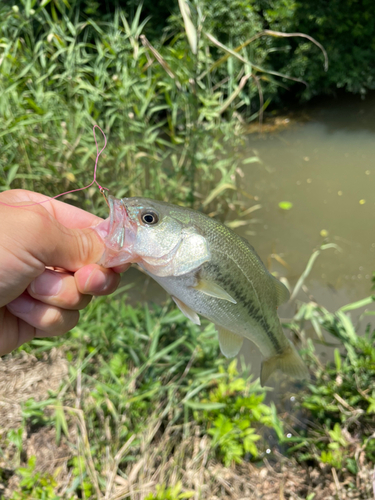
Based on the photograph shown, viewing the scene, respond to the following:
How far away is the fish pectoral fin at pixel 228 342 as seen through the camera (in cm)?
157

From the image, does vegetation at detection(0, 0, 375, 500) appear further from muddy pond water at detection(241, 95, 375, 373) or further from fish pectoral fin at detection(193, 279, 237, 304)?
fish pectoral fin at detection(193, 279, 237, 304)

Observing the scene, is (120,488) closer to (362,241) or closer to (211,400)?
(211,400)

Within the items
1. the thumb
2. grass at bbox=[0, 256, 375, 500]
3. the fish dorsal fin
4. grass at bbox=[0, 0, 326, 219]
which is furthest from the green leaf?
grass at bbox=[0, 256, 375, 500]

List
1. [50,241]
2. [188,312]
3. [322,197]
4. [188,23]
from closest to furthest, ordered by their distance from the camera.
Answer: [50,241], [188,312], [188,23], [322,197]

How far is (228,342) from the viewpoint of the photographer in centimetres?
159

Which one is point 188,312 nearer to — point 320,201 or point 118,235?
point 118,235

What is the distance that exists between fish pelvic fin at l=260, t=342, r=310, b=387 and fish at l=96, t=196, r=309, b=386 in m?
0.39

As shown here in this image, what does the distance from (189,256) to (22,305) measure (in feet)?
2.72

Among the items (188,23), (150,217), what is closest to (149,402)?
(150,217)

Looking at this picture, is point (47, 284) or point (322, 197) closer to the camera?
point (47, 284)

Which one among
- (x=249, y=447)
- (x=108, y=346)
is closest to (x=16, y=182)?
(x=108, y=346)

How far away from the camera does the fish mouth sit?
129 centimetres

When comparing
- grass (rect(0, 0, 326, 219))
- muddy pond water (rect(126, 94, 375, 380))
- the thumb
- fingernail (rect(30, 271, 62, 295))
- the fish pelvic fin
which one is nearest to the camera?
the thumb

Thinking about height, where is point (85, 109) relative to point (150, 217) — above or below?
below
